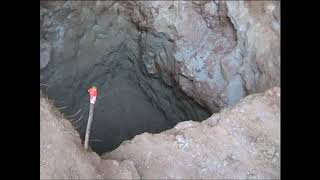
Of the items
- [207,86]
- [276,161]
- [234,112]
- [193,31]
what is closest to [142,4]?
[193,31]

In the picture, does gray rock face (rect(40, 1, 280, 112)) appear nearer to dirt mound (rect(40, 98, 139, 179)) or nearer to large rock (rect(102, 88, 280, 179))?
large rock (rect(102, 88, 280, 179))

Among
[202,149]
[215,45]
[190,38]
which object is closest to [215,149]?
[202,149]

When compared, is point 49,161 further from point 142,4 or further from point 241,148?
point 142,4

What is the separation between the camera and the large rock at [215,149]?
5770 millimetres

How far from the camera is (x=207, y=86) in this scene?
28.1ft

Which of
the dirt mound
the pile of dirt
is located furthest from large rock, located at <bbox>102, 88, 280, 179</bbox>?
the dirt mound

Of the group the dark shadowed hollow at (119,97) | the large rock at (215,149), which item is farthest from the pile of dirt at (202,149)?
the dark shadowed hollow at (119,97)

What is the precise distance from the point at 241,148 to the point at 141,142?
4.29 feet

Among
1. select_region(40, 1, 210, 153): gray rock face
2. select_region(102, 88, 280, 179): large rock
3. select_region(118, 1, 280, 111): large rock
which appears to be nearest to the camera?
select_region(102, 88, 280, 179): large rock

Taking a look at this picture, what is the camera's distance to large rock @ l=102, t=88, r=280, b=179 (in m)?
5.77

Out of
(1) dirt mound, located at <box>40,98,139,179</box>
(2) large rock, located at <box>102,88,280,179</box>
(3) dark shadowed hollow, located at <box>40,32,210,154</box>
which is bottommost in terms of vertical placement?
(3) dark shadowed hollow, located at <box>40,32,210,154</box>

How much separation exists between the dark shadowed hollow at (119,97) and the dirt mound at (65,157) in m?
3.43

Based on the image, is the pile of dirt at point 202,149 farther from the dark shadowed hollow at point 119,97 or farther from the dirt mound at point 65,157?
the dark shadowed hollow at point 119,97

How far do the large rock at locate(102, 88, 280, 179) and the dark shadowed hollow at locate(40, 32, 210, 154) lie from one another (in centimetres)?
255
